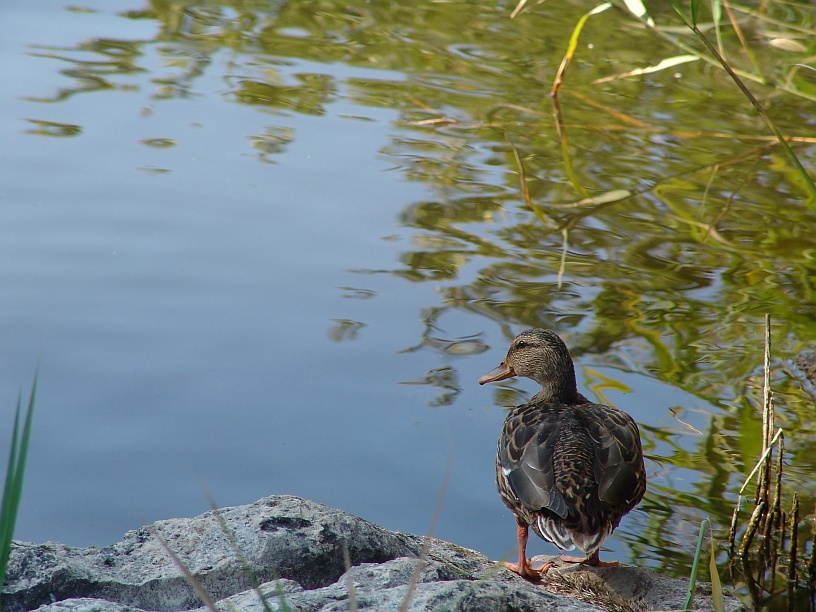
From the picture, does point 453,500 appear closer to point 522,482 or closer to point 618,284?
point 522,482

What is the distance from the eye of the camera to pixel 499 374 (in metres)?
4.91

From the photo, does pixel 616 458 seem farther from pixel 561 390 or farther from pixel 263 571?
pixel 263 571

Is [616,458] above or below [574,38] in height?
below

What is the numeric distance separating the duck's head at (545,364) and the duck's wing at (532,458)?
1.24 ft

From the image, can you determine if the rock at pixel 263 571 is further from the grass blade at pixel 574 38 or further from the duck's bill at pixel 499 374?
the grass blade at pixel 574 38

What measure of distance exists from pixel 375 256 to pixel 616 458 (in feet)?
9.41

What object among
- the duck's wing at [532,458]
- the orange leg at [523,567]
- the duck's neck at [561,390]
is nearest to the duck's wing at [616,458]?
the duck's wing at [532,458]

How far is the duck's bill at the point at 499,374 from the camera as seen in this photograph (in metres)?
4.89

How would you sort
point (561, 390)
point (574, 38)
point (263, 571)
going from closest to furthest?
point (263, 571) < point (561, 390) < point (574, 38)

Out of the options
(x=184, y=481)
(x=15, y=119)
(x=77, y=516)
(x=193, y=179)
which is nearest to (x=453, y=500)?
(x=184, y=481)

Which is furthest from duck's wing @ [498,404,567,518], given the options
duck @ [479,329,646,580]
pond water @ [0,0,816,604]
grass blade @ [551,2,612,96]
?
grass blade @ [551,2,612,96]

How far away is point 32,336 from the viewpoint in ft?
17.4

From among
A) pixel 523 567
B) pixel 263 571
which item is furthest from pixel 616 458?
pixel 263 571

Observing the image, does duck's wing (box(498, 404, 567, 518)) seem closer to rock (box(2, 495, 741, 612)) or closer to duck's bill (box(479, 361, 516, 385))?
rock (box(2, 495, 741, 612))
